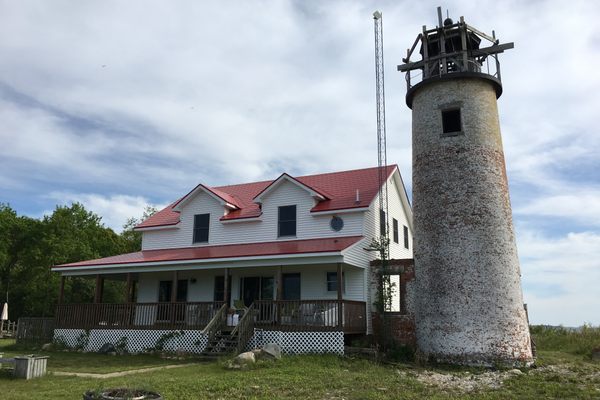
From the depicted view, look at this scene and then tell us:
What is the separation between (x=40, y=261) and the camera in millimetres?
38375

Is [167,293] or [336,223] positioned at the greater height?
[336,223]

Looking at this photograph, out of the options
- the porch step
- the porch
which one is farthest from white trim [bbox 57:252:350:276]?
the porch step

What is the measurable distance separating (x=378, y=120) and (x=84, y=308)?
15.4 metres

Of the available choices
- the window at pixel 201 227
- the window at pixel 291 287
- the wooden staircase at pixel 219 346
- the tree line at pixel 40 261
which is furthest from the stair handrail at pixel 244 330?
the tree line at pixel 40 261

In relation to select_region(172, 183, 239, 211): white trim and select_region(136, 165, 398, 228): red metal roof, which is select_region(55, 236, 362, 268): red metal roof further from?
select_region(172, 183, 239, 211): white trim

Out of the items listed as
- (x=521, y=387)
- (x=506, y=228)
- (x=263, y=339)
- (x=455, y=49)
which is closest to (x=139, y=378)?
(x=263, y=339)

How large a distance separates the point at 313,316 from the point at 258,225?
630 centimetres

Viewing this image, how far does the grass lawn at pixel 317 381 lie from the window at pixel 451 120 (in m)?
8.50

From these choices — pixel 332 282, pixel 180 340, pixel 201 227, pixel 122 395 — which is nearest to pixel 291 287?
pixel 332 282

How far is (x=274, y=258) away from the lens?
18500 millimetres

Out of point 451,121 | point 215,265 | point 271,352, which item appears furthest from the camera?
point 215,265

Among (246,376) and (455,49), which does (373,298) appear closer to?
(246,376)

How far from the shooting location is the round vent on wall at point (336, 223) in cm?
2125

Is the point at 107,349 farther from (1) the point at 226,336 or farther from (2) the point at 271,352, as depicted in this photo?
(2) the point at 271,352
